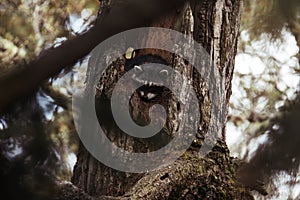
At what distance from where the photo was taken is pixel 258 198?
78.4 inches

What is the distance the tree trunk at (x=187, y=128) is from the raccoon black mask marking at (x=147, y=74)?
0.07ft

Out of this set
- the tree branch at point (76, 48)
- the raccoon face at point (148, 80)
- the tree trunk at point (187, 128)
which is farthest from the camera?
the raccoon face at point (148, 80)

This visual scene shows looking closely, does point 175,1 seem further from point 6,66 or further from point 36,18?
point 36,18

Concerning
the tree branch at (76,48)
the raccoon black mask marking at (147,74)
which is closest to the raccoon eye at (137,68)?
the raccoon black mask marking at (147,74)

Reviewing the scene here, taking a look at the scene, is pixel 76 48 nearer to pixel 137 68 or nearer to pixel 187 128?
pixel 187 128

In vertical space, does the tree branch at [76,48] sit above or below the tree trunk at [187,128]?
below

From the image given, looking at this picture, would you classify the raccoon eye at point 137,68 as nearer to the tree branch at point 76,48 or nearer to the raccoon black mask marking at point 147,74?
the raccoon black mask marking at point 147,74

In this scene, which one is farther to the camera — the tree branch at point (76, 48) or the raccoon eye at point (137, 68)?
the raccoon eye at point (137, 68)

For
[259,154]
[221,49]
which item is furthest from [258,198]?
[259,154]

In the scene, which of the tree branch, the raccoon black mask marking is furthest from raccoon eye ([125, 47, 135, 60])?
the tree branch

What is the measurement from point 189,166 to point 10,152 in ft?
3.59

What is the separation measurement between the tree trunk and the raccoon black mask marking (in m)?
0.02

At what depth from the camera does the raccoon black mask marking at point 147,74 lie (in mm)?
2275

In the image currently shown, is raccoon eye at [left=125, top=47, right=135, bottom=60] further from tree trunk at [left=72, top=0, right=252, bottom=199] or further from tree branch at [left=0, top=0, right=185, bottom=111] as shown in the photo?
tree branch at [left=0, top=0, right=185, bottom=111]
